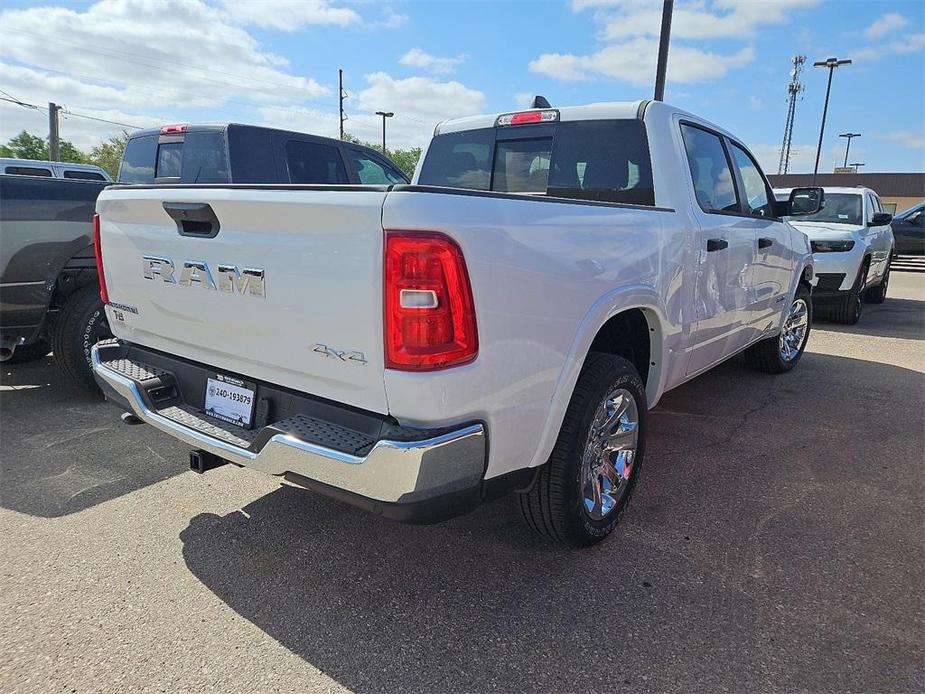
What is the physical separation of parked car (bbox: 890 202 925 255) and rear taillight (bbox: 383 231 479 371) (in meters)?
17.4

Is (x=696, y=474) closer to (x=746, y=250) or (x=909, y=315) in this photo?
(x=746, y=250)

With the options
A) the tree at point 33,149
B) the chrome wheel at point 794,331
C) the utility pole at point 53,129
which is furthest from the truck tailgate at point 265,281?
the tree at point 33,149

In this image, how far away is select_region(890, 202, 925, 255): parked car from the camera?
51.4ft

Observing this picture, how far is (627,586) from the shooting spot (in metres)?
2.62

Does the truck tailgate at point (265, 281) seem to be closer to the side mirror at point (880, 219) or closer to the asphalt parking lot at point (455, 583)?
the asphalt parking lot at point (455, 583)

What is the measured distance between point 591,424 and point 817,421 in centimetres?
290

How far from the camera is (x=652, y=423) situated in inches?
180

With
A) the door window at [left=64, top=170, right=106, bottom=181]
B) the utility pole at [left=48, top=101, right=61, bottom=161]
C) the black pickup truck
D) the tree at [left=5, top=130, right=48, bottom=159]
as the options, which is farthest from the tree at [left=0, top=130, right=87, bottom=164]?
the black pickup truck

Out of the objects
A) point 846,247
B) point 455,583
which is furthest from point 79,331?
point 846,247

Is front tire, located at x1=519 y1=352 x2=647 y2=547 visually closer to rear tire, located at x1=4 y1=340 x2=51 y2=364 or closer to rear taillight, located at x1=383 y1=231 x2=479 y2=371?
rear taillight, located at x1=383 y1=231 x2=479 y2=371

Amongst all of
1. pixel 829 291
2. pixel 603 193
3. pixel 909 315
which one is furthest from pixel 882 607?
pixel 909 315

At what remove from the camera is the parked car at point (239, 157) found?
640 cm

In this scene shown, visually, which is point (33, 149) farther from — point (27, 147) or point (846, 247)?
point (846, 247)

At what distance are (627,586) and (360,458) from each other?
1.34 meters
